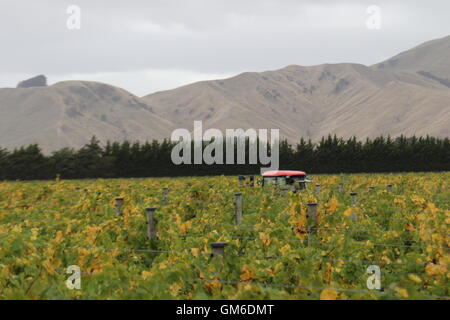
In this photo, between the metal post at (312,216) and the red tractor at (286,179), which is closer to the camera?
the metal post at (312,216)

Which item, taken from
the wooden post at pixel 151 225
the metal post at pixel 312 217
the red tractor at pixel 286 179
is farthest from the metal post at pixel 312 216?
the red tractor at pixel 286 179

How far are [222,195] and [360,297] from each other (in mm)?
9964

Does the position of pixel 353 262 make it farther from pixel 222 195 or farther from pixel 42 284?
pixel 222 195

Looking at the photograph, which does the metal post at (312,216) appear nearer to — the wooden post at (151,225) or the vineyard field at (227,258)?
the vineyard field at (227,258)

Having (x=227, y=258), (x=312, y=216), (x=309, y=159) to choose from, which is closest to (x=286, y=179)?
(x=312, y=216)

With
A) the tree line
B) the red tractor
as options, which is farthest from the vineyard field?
the tree line

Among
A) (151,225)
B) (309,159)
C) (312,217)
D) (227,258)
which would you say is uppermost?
(309,159)

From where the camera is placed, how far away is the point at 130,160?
47375 millimetres

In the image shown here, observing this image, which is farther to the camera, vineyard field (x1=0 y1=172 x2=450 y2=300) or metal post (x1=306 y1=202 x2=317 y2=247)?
metal post (x1=306 y1=202 x2=317 y2=247)

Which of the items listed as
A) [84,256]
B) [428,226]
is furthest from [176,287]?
[428,226]

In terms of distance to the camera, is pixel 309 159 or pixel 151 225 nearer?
pixel 151 225

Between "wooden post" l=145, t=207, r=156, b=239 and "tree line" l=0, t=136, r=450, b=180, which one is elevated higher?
"tree line" l=0, t=136, r=450, b=180

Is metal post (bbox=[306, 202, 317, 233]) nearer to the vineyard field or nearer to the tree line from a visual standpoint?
the vineyard field

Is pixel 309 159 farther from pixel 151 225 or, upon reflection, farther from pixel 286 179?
pixel 151 225
